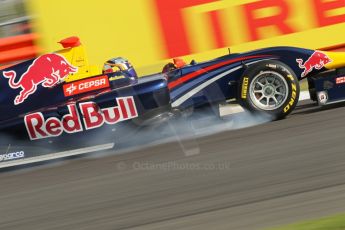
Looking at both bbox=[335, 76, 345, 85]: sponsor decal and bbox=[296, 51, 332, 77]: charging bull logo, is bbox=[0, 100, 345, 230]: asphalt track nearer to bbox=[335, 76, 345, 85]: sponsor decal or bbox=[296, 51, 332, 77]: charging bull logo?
bbox=[335, 76, 345, 85]: sponsor decal

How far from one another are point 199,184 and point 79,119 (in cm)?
237

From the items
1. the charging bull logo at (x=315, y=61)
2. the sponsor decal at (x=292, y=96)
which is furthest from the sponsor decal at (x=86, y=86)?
the charging bull logo at (x=315, y=61)

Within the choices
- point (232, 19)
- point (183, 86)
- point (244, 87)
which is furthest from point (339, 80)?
point (232, 19)

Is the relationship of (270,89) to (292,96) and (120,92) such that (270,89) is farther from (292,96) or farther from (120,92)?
(120,92)

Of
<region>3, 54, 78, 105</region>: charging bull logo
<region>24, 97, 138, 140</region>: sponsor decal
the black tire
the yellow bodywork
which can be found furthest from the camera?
the yellow bodywork

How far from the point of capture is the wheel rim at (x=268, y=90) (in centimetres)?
738

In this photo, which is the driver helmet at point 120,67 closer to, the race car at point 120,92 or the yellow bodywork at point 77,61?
the race car at point 120,92

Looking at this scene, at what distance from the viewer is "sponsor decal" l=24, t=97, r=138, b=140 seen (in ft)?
23.6

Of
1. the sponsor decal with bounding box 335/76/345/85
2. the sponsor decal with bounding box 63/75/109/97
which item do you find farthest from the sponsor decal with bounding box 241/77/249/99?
the sponsor decal with bounding box 63/75/109/97

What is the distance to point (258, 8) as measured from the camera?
33.4 feet

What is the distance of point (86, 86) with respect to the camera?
7.54 metres

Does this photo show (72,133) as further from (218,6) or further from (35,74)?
(218,6)

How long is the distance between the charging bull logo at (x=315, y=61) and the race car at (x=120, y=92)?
0.04 feet

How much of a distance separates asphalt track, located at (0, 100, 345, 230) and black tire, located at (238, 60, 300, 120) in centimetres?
23
